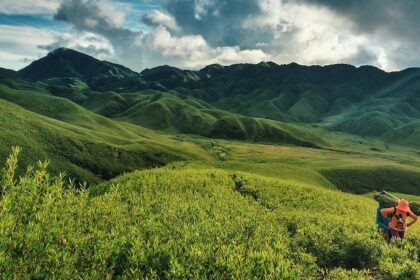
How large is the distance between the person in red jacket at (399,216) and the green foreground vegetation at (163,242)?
3.14ft

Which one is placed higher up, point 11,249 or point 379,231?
point 11,249

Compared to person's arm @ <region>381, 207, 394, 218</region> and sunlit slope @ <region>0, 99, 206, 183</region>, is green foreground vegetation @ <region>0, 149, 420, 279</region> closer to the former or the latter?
person's arm @ <region>381, 207, 394, 218</region>

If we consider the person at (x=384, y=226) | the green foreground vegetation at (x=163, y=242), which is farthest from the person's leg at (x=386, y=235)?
the green foreground vegetation at (x=163, y=242)

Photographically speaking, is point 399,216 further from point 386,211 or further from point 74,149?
point 74,149

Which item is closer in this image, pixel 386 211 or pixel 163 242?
pixel 163 242

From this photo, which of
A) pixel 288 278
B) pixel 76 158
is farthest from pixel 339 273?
pixel 76 158

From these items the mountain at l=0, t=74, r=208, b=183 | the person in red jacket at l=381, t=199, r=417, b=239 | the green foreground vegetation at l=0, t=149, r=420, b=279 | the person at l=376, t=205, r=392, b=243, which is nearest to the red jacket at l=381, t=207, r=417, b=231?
the person in red jacket at l=381, t=199, r=417, b=239

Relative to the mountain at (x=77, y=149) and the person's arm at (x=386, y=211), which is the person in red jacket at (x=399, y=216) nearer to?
the person's arm at (x=386, y=211)

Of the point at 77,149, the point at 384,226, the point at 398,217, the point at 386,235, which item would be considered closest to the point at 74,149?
the point at 77,149

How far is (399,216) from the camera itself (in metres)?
22.9

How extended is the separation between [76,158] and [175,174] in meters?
75.7

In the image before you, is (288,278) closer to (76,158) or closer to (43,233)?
(43,233)

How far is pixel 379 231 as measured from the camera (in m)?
24.8

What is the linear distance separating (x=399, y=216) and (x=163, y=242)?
14.2 metres
